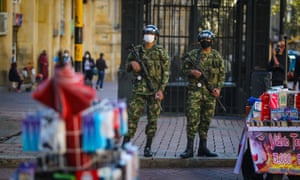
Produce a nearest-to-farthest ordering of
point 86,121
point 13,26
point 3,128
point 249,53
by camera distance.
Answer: point 86,121, point 3,128, point 249,53, point 13,26

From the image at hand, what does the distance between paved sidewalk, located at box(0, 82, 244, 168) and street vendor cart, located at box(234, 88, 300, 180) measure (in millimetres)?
2206

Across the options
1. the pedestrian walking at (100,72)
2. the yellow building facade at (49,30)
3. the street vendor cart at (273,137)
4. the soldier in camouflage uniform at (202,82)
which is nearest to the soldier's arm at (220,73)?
the soldier in camouflage uniform at (202,82)

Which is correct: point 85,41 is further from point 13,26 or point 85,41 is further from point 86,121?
point 86,121

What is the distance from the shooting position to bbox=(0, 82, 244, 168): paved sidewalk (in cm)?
1081

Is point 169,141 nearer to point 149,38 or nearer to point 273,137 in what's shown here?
point 149,38

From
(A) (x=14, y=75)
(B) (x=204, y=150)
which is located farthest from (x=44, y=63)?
(B) (x=204, y=150)

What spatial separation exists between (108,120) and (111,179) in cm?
43

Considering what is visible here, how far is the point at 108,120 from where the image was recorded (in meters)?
5.08

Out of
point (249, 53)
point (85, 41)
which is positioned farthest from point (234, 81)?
point (85, 41)

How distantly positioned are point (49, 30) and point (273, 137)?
24.7 metres

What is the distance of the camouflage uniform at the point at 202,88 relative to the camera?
34.9 feet

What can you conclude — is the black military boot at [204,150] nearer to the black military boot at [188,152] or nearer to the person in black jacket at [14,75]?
the black military boot at [188,152]

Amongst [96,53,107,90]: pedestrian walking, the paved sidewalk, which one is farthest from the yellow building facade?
the paved sidewalk

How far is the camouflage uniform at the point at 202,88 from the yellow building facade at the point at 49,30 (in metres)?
14.4
